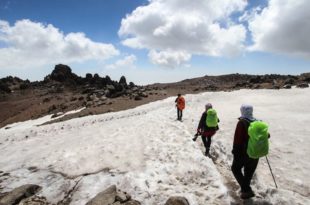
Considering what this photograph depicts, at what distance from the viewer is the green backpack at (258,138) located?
6.67m

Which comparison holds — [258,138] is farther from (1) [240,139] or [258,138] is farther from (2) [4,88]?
(2) [4,88]

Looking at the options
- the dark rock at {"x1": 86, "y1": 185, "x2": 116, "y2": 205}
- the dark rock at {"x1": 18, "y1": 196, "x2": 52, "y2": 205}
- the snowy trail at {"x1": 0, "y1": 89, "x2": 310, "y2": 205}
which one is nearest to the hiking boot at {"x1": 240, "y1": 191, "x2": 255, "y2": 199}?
the snowy trail at {"x1": 0, "y1": 89, "x2": 310, "y2": 205}

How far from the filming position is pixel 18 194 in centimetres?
838

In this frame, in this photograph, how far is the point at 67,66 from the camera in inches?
4473

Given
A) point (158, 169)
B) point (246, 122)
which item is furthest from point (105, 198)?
point (246, 122)

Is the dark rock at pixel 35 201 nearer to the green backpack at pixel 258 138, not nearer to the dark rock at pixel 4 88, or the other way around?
the green backpack at pixel 258 138

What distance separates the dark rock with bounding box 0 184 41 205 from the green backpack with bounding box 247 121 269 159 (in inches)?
287

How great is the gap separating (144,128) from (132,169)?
789 centimetres

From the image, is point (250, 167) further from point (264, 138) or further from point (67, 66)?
point (67, 66)

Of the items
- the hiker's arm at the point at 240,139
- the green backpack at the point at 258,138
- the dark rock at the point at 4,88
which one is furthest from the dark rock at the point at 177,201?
the dark rock at the point at 4,88

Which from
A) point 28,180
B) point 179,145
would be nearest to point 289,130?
point 179,145

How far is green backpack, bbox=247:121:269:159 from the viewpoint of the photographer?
6.67m

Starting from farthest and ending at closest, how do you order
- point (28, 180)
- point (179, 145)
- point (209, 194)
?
point (179, 145) < point (28, 180) < point (209, 194)

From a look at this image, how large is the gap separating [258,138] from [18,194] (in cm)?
762
